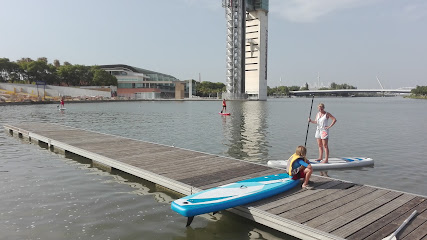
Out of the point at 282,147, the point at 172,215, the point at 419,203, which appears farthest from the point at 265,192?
the point at 282,147

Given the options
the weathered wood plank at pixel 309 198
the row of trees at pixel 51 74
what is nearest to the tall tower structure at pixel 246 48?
the row of trees at pixel 51 74

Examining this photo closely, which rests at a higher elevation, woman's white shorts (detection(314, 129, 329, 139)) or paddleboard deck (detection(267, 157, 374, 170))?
→ woman's white shorts (detection(314, 129, 329, 139))

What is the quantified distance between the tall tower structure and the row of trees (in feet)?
202

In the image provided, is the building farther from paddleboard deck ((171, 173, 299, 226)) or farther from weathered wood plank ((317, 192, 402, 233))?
weathered wood plank ((317, 192, 402, 233))

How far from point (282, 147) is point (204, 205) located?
591 inches

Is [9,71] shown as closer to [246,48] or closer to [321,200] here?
[246,48]

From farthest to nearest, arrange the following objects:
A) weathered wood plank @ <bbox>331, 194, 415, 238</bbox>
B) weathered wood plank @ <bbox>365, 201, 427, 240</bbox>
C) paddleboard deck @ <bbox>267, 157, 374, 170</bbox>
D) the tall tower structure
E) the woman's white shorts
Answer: the tall tower structure, paddleboard deck @ <bbox>267, 157, 374, 170</bbox>, the woman's white shorts, weathered wood plank @ <bbox>331, 194, 415, 238</bbox>, weathered wood plank @ <bbox>365, 201, 427, 240</bbox>

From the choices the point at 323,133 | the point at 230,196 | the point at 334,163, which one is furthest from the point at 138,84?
the point at 230,196

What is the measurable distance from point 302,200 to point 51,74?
503 ft

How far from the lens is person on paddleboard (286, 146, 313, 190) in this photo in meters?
9.59

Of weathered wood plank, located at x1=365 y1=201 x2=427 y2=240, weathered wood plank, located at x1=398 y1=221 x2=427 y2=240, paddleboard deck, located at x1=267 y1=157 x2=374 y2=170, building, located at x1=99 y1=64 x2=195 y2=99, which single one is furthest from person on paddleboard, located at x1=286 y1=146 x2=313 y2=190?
building, located at x1=99 y1=64 x2=195 y2=99

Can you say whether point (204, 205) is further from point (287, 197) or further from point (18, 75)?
point (18, 75)

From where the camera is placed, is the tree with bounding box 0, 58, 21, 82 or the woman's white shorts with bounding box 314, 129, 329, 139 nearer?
the woman's white shorts with bounding box 314, 129, 329, 139

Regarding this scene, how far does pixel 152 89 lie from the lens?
6860 inches
